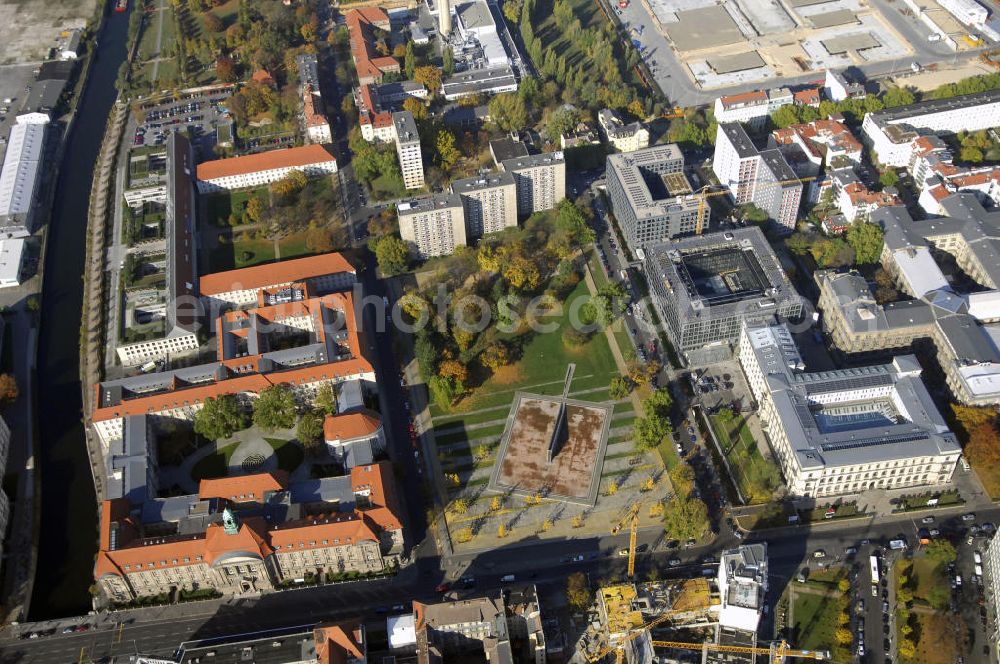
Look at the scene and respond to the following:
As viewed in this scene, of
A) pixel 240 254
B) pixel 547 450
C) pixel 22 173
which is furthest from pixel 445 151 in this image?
A: pixel 22 173

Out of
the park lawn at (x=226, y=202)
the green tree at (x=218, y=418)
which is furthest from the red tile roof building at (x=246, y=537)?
the park lawn at (x=226, y=202)

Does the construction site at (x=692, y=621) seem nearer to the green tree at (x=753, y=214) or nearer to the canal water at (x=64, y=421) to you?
the canal water at (x=64, y=421)

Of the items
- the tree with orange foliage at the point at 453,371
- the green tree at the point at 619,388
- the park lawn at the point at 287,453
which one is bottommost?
the park lawn at the point at 287,453

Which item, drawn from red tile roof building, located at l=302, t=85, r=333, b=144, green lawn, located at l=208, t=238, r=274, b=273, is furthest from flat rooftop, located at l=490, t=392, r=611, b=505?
red tile roof building, located at l=302, t=85, r=333, b=144

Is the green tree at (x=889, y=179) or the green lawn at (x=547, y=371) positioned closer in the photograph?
the green lawn at (x=547, y=371)

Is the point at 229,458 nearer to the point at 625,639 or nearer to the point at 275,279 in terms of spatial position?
the point at 275,279

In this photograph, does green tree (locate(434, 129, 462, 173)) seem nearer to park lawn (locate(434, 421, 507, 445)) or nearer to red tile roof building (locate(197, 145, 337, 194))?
red tile roof building (locate(197, 145, 337, 194))
